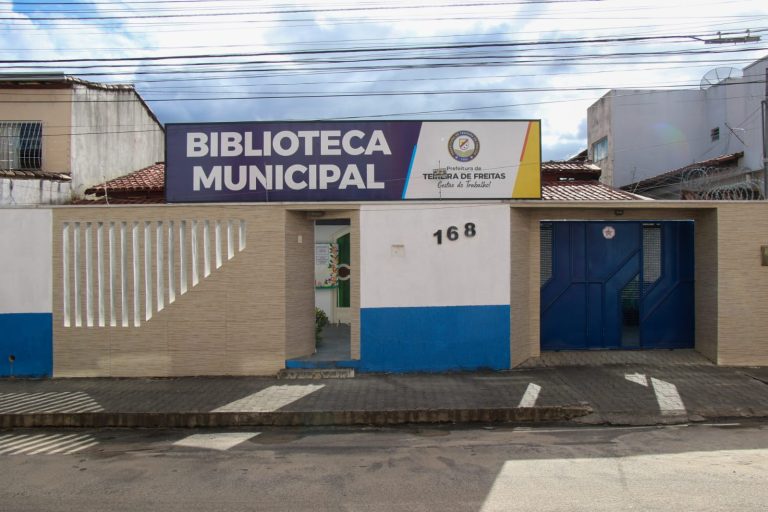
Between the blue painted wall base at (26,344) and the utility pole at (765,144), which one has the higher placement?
the utility pole at (765,144)

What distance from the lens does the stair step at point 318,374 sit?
978 centimetres

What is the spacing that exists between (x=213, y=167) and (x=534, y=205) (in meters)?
5.56

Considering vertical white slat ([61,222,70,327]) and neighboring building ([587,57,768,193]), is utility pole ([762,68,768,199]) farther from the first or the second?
vertical white slat ([61,222,70,327])

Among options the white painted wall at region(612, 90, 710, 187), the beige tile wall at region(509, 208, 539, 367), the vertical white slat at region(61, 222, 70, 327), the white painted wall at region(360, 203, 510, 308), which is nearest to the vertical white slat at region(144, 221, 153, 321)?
the vertical white slat at region(61, 222, 70, 327)

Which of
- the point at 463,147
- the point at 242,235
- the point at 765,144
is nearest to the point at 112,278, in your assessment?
the point at 242,235

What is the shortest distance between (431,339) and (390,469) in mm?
4359

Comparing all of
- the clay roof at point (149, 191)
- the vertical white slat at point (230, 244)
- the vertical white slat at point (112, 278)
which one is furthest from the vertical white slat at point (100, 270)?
the clay roof at point (149, 191)

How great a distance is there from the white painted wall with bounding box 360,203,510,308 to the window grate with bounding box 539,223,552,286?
56.4 inches

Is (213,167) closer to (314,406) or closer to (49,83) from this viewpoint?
(314,406)

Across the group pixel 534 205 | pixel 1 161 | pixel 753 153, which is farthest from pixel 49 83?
pixel 753 153

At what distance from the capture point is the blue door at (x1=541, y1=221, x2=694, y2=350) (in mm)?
11227

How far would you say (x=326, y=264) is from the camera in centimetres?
1347

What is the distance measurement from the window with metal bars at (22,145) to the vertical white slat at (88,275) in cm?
578

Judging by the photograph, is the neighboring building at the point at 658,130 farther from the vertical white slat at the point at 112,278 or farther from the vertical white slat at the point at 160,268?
the vertical white slat at the point at 112,278
